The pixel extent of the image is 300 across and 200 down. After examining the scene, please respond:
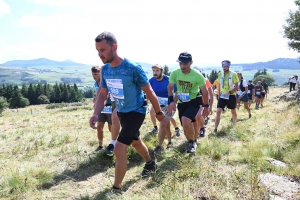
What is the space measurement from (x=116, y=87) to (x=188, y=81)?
8.33 feet

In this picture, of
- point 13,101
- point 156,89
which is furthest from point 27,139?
point 13,101

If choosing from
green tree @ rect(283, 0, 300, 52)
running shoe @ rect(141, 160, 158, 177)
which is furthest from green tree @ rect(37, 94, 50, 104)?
running shoe @ rect(141, 160, 158, 177)

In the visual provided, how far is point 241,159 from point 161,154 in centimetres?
179

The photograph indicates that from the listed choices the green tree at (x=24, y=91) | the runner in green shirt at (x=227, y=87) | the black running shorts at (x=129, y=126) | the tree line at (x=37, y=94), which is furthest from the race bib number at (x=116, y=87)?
the green tree at (x=24, y=91)

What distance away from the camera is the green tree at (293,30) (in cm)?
2266

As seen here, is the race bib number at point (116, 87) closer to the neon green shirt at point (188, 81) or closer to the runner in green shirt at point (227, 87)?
the neon green shirt at point (188, 81)

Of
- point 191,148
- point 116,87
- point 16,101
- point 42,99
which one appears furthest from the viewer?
point 42,99

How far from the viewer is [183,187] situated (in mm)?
3443

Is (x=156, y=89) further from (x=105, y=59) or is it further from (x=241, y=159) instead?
(x=105, y=59)

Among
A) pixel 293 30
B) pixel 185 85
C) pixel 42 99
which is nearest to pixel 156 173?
pixel 185 85

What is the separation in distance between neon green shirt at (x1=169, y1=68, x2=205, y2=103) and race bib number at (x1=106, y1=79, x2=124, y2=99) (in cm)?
245

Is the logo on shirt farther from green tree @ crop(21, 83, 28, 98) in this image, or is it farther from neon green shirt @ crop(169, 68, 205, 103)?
green tree @ crop(21, 83, 28, 98)

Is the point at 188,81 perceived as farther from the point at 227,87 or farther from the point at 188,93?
the point at 227,87

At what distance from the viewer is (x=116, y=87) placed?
3961 millimetres
